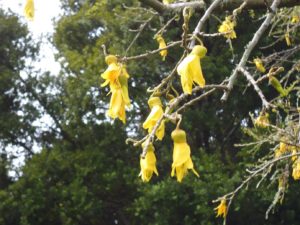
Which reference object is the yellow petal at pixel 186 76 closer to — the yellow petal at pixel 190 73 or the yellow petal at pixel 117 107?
the yellow petal at pixel 190 73

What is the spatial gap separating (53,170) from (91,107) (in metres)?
0.84

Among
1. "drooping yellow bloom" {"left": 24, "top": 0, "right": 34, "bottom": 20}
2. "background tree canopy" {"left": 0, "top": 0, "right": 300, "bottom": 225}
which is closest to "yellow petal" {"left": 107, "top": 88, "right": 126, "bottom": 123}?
"drooping yellow bloom" {"left": 24, "top": 0, "right": 34, "bottom": 20}

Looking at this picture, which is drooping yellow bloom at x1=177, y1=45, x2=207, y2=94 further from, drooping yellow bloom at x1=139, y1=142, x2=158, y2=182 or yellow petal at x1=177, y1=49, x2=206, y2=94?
drooping yellow bloom at x1=139, y1=142, x2=158, y2=182

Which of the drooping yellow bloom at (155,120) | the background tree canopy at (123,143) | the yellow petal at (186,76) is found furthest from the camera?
the background tree canopy at (123,143)

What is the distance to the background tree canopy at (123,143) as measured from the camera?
18.3 ft

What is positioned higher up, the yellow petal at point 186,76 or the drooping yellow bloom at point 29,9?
the drooping yellow bloom at point 29,9

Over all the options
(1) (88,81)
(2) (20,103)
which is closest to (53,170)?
(1) (88,81)

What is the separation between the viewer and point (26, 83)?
7.78 meters

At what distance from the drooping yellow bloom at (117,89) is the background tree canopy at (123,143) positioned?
420cm

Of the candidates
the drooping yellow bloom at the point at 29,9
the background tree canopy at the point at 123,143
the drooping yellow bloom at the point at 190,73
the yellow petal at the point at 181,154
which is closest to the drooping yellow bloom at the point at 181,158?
the yellow petal at the point at 181,154

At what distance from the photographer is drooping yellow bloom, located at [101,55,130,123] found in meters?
1.21

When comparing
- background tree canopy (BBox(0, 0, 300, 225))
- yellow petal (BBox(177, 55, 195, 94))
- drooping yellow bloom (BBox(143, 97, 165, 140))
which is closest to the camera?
yellow petal (BBox(177, 55, 195, 94))

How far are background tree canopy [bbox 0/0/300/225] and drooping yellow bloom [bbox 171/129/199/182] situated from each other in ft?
13.9

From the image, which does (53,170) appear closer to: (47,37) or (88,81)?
(88,81)
